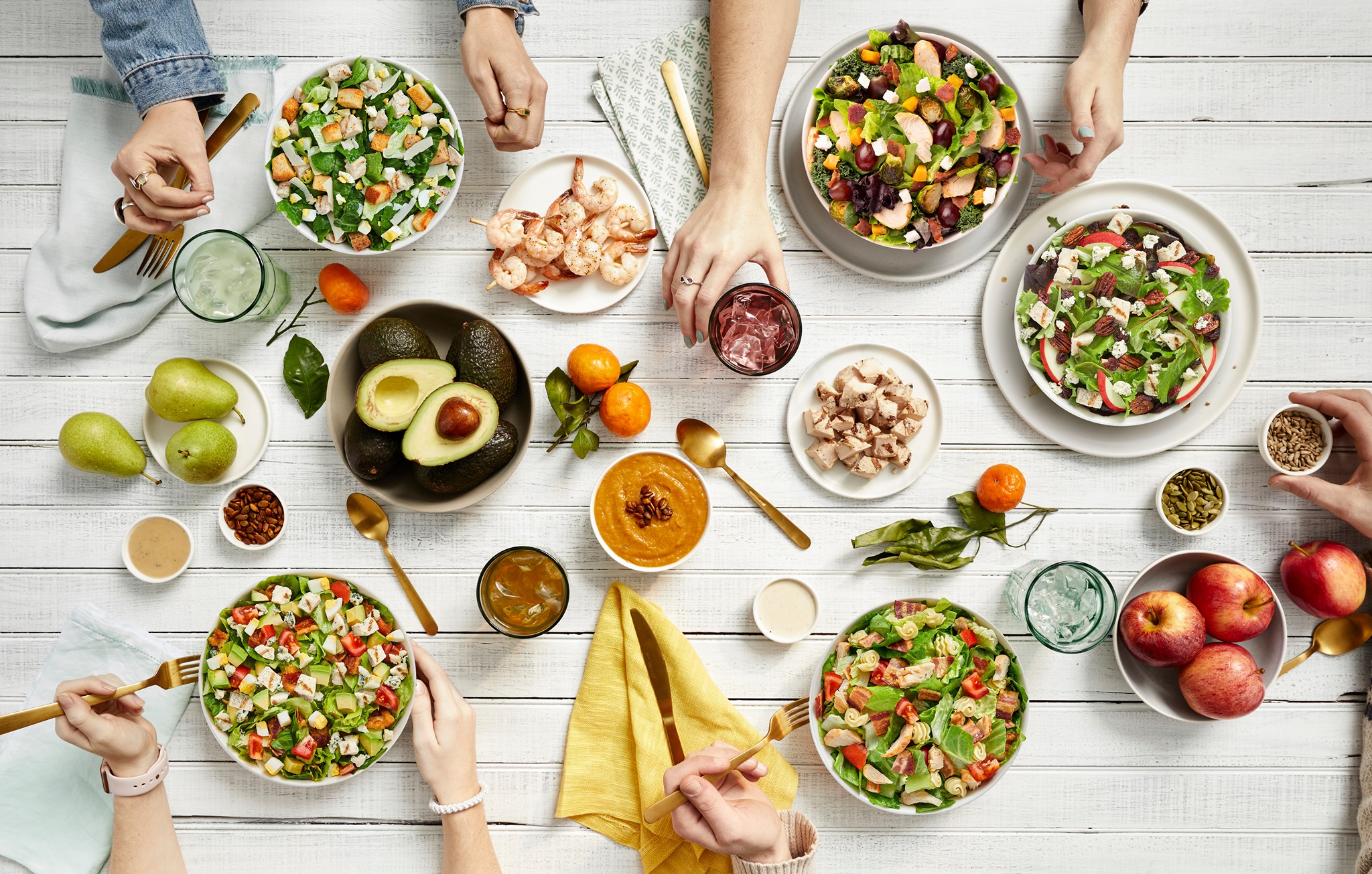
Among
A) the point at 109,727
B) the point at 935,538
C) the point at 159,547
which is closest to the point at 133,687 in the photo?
the point at 109,727

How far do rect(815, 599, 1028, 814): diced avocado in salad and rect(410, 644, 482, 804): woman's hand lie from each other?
781 mm

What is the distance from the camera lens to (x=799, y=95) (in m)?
1.85

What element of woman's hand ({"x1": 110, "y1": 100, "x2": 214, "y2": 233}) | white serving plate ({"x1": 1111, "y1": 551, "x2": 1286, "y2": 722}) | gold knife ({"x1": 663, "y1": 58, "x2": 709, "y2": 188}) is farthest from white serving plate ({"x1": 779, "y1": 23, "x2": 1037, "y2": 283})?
woman's hand ({"x1": 110, "y1": 100, "x2": 214, "y2": 233})

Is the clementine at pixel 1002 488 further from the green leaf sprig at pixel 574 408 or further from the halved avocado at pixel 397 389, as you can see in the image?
the halved avocado at pixel 397 389

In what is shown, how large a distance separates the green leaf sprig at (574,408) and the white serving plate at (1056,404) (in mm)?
851

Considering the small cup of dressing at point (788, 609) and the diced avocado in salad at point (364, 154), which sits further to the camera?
the small cup of dressing at point (788, 609)

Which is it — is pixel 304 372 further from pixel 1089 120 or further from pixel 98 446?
pixel 1089 120

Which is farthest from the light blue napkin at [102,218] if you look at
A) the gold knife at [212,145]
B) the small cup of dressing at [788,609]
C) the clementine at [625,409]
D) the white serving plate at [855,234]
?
the small cup of dressing at [788,609]

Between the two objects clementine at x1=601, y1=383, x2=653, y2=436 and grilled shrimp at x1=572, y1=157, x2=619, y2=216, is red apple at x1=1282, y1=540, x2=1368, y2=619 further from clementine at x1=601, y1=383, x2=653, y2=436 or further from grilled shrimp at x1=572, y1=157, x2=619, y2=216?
grilled shrimp at x1=572, y1=157, x2=619, y2=216

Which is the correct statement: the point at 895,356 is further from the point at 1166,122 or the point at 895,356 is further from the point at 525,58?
the point at 525,58

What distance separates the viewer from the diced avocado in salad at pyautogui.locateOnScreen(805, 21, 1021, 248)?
5.67 feet

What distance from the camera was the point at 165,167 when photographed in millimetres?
1677

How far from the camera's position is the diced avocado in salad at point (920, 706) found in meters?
1.73

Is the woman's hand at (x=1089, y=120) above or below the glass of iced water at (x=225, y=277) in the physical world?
above
